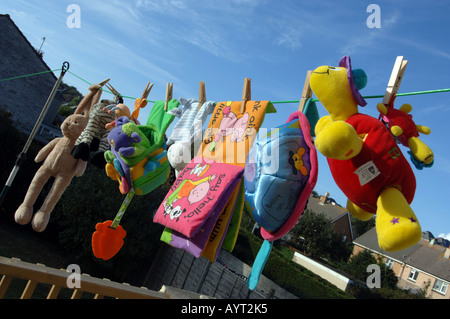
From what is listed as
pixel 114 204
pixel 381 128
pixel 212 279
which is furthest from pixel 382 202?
pixel 114 204

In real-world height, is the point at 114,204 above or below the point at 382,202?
Result: below

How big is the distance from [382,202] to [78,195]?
710 cm

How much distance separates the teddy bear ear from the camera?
5.71ft

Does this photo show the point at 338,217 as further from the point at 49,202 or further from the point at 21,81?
the point at 49,202

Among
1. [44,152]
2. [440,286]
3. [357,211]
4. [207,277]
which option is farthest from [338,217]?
[357,211]

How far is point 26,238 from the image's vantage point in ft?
27.1

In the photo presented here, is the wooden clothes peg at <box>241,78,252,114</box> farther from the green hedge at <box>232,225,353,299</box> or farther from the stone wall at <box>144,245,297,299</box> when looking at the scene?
the green hedge at <box>232,225,353,299</box>

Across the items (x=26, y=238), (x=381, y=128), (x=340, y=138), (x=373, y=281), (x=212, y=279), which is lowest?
(x=26, y=238)

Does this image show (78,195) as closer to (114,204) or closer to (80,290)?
(114,204)

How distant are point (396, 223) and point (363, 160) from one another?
0.95 feet

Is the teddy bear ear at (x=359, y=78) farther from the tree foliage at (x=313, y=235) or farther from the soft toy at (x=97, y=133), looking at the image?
the tree foliage at (x=313, y=235)

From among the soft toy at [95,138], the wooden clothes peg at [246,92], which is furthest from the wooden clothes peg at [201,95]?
the soft toy at [95,138]

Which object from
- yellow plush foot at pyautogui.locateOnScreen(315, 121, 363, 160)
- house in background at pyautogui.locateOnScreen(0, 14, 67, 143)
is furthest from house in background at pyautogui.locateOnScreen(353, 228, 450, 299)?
yellow plush foot at pyautogui.locateOnScreen(315, 121, 363, 160)

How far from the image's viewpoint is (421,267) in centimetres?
1873
